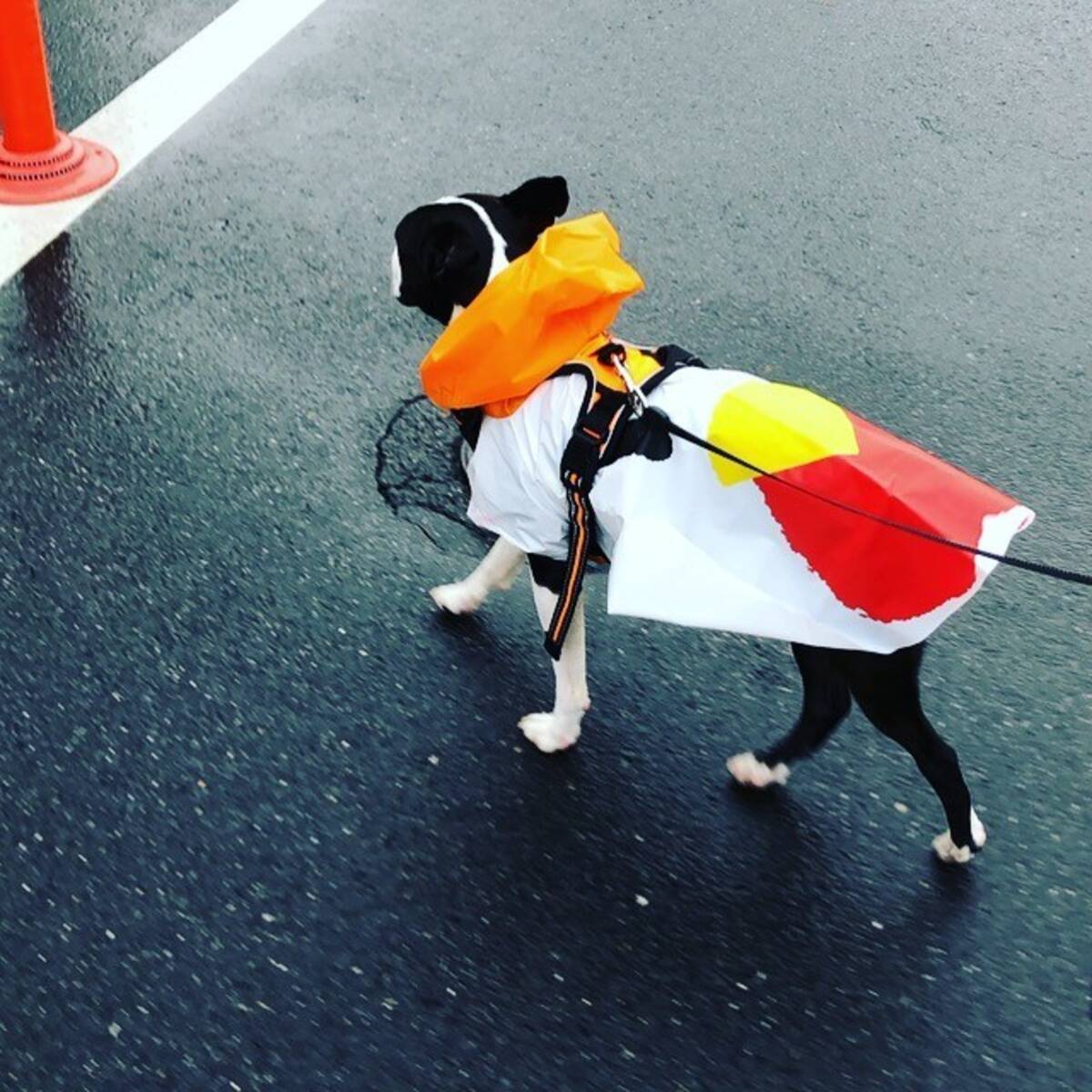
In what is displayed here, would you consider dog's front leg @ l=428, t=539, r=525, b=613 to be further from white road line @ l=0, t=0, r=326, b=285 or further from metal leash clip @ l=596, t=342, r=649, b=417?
white road line @ l=0, t=0, r=326, b=285

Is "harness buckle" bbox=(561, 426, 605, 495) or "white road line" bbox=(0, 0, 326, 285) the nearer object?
"harness buckle" bbox=(561, 426, 605, 495)

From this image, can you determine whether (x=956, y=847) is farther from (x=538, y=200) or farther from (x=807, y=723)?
(x=538, y=200)

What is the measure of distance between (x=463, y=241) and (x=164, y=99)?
3.04 m

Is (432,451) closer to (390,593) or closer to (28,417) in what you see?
(390,593)

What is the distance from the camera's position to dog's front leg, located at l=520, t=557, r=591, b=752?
8.69 feet

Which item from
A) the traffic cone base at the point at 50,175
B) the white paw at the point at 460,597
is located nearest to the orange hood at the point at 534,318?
the white paw at the point at 460,597

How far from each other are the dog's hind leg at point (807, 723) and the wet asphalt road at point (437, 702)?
0.07m

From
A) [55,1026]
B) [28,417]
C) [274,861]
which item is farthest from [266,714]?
[28,417]

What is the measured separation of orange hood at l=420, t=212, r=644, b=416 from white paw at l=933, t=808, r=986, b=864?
3.96 feet

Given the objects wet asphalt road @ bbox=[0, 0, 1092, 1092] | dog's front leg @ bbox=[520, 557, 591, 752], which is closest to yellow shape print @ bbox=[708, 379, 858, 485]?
dog's front leg @ bbox=[520, 557, 591, 752]

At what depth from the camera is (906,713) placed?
8.10 feet

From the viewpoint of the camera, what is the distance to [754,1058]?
7.81 feet

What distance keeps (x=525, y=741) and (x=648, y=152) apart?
9.35ft

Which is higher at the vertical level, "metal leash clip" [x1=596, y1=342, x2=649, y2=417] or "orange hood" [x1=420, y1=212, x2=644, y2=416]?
"orange hood" [x1=420, y1=212, x2=644, y2=416]
